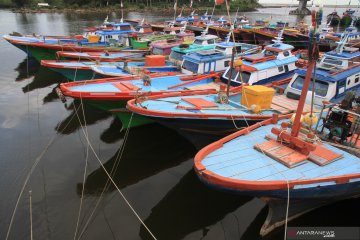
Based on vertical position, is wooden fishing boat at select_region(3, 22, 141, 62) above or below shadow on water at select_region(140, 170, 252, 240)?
above

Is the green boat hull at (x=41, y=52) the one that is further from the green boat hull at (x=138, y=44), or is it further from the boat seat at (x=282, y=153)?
the boat seat at (x=282, y=153)

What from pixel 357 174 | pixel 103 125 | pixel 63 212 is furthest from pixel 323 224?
pixel 103 125

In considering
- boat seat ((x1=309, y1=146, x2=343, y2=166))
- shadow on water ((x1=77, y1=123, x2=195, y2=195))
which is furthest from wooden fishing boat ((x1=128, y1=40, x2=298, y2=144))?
boat seat ((x1=309, y1=146, x2=343, y2=166))

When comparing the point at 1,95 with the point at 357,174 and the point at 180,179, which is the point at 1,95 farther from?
the point at 357,174

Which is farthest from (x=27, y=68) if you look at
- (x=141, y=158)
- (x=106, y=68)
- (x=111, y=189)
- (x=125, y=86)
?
(x=111, y=189)

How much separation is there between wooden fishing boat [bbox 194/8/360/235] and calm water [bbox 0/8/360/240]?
57.9 inches

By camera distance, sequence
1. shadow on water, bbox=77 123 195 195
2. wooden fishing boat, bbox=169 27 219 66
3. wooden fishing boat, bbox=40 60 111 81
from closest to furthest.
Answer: shadow on water, bbox=77 123 195 195 < wooden fishing boat, bbox=40 60 111 81 < wooden fishing boat, bbox=169 27 219 66

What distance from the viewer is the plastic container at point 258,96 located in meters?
11.2

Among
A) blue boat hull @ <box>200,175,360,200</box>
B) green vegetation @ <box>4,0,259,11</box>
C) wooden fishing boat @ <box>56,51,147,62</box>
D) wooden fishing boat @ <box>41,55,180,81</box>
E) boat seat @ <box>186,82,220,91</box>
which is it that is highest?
green vegetation @ <box>4,0,259,11</box>

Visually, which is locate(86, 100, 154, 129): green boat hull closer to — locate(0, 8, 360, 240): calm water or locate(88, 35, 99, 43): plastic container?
locate(0, 8, 360, 240): calm water

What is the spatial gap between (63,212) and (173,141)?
5861mm

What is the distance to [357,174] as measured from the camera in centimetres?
716

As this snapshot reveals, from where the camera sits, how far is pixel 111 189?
1032cm

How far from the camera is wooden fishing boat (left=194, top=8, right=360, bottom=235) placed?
6949 millimetres
